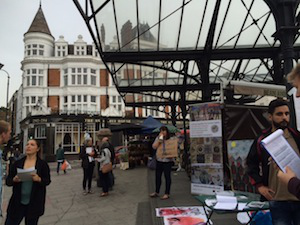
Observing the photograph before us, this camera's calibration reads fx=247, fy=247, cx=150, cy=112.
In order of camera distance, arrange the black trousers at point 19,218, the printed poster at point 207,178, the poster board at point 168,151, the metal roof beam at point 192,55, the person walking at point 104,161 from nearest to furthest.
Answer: the black trousers at point 19,218 < the printed poster at point 207,178 < the poster board at point 168,151 < the person walking at point 104,161 < the metal roof beam at point 192,55

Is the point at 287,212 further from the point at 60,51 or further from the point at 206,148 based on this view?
the point at 60,51

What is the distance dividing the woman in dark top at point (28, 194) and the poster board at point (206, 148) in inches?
158

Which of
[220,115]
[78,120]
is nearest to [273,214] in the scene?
[220,115]

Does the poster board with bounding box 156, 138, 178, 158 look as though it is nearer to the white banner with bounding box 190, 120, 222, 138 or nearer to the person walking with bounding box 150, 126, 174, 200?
the person walking with bounding box 150, 126, 174, 200

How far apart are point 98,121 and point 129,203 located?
2531cm

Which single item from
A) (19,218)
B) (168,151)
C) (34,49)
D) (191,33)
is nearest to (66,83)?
(34,49)

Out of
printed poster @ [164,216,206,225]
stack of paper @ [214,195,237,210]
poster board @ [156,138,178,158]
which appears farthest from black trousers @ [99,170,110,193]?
stack of paper @ [214,195,237,210]

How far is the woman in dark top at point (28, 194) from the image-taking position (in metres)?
3.31

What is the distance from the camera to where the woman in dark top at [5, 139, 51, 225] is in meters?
3.31

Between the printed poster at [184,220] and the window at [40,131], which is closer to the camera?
the printed poster at [184,220]

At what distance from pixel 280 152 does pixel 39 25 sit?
126ft

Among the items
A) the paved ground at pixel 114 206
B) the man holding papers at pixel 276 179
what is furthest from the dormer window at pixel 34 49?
the man holding papers at pixel 276 179

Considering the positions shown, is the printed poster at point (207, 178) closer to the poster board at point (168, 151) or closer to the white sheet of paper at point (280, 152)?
the poster board at point (168, 151)

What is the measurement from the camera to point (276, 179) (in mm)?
2229
